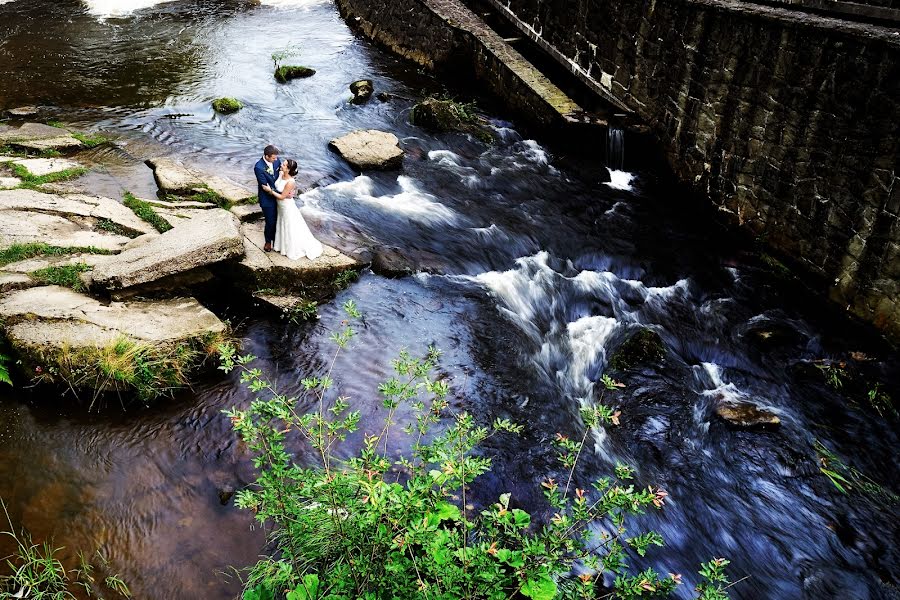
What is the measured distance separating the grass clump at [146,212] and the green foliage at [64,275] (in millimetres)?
1431

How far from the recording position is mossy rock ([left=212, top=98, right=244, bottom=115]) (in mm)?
12844

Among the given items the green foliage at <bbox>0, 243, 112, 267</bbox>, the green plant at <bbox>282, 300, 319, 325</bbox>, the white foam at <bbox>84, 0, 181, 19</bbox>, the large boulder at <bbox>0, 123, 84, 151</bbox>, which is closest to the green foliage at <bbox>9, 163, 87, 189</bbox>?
the large boulder at <bbox>0, 123, 84, 151</bbox>

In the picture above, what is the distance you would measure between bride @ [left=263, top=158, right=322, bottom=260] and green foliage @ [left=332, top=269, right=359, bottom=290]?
0.42 m

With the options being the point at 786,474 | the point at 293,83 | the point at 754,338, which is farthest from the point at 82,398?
the point at 293,83

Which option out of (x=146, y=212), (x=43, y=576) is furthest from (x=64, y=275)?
(x=43, y=576)

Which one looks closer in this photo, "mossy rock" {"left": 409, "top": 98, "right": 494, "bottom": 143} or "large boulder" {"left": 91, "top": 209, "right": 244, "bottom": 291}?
"large boulder" {"left": 91, "top": 209, "right": 244, "bottom": 291}

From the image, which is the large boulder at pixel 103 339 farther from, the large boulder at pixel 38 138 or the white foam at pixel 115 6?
the white foam at pixel 115 6

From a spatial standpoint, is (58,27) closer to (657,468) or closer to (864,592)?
(657,468)

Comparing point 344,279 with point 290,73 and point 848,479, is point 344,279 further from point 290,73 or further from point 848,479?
point 290,73

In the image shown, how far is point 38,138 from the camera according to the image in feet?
34.9

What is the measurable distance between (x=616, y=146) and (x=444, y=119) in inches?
141

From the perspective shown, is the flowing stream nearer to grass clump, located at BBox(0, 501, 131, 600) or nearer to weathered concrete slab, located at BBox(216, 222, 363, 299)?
grass clump, located at BBox(0, 501, 131, 600)

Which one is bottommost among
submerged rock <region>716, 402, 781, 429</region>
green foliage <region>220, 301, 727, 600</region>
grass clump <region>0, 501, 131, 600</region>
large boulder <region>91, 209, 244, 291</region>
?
submerged rock <region>716, 402, 781, 429</region>

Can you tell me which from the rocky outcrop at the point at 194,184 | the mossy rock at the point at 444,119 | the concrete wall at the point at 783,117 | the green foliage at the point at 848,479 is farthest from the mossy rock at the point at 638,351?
the mossy rock at the point at 444,119
